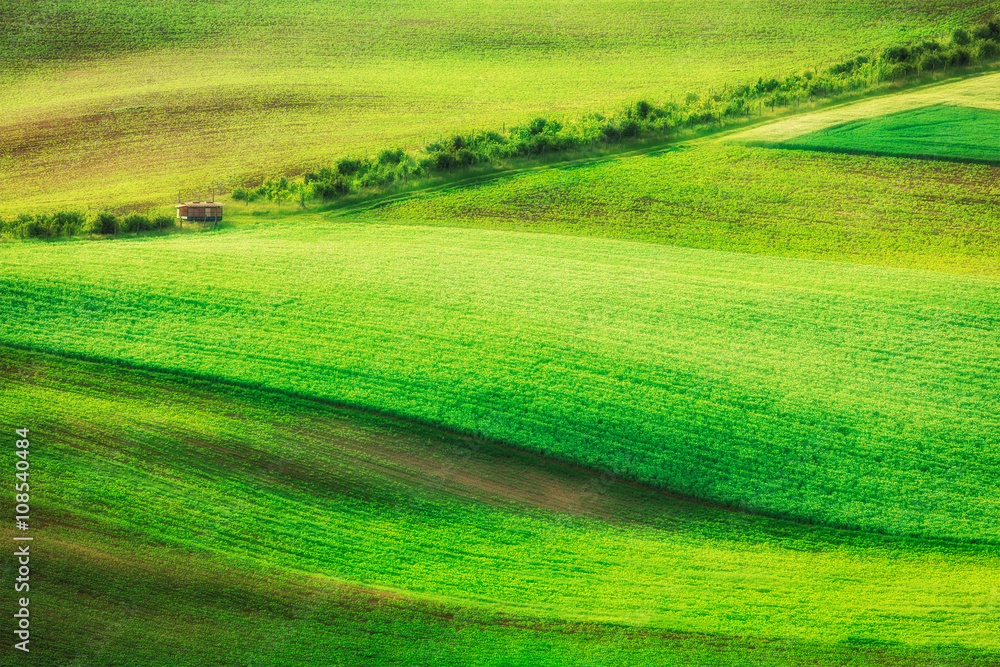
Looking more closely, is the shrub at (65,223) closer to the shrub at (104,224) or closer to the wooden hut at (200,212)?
the shrub at (104,224)

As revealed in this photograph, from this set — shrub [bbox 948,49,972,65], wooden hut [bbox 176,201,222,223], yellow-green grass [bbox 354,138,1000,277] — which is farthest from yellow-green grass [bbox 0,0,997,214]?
yellow-green grass [bbox 354,138,1000,277]

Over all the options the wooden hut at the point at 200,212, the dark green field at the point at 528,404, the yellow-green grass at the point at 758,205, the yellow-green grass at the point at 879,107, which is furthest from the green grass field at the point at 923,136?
the wooden hut at the point at 200,212

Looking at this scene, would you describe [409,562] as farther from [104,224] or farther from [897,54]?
[897,54]

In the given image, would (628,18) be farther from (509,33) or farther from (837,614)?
(837,614)

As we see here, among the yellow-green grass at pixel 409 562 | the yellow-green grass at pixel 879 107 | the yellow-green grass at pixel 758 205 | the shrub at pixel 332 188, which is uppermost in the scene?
the yellow-green grass at pixel 879 107

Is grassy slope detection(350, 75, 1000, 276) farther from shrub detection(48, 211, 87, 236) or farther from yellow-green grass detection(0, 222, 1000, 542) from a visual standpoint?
shrub detection(48, 211, 87, 236)
